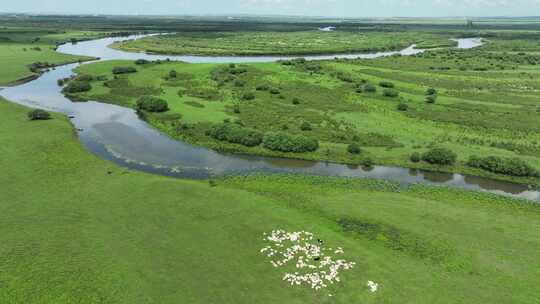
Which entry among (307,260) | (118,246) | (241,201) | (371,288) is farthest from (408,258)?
(118,246)

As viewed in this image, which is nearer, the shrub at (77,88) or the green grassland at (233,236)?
the green grassland at (233,236)

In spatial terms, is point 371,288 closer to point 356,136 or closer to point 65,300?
point 65,300

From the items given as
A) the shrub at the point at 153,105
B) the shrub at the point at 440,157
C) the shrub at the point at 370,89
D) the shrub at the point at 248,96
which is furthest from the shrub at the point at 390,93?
the shrub at the point at 153,105

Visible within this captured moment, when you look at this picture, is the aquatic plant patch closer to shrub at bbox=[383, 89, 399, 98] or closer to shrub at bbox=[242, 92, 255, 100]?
shrub at bbox=[242, 92, 255, 100]

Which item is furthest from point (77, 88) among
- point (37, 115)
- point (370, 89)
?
point (370, 89)

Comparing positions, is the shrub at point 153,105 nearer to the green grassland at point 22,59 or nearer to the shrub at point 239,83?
the shrub at point 239,83
